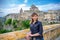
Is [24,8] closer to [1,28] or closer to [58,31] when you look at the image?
[1,28]

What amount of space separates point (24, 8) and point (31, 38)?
26.2 inches

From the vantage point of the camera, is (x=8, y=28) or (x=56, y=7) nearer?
(x=8, y=28)

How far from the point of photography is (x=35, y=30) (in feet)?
11.3

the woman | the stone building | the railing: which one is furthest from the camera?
the stone building

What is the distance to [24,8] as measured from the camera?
3754 millimetres

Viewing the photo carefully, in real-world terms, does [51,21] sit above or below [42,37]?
above

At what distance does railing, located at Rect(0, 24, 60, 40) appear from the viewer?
3.56 meters

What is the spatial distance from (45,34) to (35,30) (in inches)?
14.0

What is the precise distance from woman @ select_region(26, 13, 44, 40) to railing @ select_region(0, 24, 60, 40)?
0.14 meters

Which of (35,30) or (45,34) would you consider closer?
(35,30)

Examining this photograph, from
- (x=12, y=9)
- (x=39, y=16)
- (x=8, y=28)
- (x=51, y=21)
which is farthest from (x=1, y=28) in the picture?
(x=51, y=21)

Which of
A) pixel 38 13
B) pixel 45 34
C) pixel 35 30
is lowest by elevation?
pixel 45 34

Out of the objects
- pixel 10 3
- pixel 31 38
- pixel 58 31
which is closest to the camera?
pixel 31 38

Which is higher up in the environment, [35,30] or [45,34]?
[35,30]
